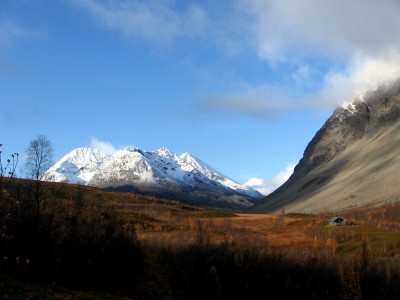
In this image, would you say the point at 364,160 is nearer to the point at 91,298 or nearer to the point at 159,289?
the point at 159,289

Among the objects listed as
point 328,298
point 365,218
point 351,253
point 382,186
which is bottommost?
point 328,298

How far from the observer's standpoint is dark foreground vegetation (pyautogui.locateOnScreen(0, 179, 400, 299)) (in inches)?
1432

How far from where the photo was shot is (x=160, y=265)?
4609 centimetres

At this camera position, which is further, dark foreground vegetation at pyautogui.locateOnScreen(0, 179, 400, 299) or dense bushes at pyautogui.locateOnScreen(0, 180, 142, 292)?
dark foreground vegetation at pyautogui.locateOnScreen(0, 179, 400, 299)

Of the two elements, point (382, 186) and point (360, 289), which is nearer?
point (360, 289)

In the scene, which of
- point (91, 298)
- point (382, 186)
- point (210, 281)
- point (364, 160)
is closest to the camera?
point (91, 298)

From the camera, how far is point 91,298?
25.5 metres

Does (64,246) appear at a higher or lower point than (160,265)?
higher

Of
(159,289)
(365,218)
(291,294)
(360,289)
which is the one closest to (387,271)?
(360,289)

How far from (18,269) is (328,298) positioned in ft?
92.9

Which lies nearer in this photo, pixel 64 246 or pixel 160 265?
pixel 64 246

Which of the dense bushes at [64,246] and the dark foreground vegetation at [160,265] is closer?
the dense bushes at [64,246]

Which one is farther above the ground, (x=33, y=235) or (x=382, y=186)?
(x=382, y=186)

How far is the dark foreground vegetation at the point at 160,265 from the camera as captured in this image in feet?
119
